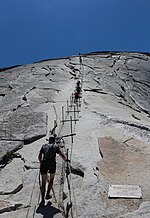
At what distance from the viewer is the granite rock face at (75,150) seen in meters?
8.22

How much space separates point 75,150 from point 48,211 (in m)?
4.40

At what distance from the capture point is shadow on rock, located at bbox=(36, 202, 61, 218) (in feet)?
24.8

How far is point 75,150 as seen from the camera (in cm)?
1198

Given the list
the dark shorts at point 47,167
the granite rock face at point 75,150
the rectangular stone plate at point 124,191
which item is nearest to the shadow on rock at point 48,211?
the granite rock face at point 75,150

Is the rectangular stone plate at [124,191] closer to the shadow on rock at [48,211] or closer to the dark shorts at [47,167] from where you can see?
the shadow on rock at [48,211]

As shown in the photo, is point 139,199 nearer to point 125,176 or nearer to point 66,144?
point 125,176

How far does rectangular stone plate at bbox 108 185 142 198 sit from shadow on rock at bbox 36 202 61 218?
5.47 feet

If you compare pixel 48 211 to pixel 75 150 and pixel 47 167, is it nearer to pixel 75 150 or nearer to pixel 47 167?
pixel 47 167

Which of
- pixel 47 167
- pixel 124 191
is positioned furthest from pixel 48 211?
pixel 124 191

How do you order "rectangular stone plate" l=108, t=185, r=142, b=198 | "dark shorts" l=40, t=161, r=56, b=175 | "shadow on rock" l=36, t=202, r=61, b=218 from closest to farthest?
"shadow on rock" l=36, t=202, r=61, b=218 → "dark shorts" l=40, t=161, r=56, b=175 → "rectangular stone plate" l=108, t=185, r=142, b=198

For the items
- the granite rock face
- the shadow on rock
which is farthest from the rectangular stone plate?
the shadow on rock

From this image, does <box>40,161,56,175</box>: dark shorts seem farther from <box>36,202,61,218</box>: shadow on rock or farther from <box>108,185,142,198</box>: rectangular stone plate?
<box>108,185,142,198</box>: rectangular stone plate

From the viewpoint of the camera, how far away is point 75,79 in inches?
1131

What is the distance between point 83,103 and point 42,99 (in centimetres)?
304
